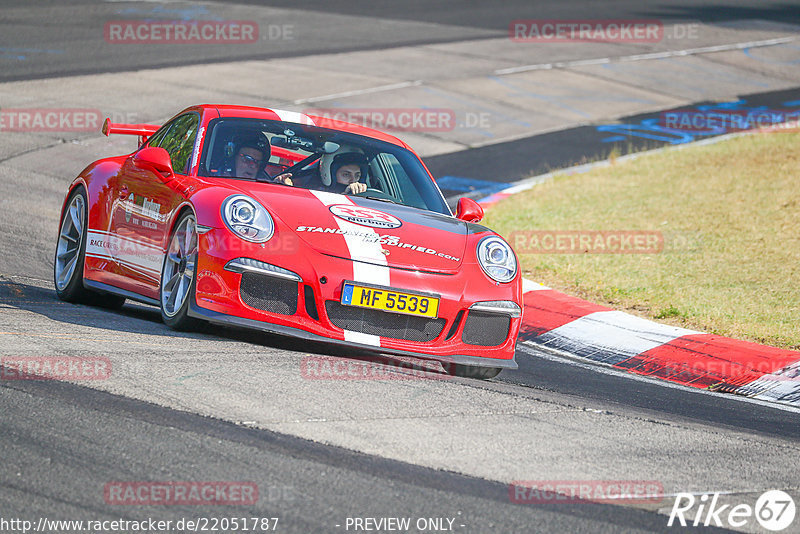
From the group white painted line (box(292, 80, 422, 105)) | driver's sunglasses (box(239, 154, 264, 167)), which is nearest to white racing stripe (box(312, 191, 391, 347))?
driver's sunglasses (box(239, 154, 264, 167))

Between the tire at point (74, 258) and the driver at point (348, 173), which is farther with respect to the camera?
the tire at point (74, 258)

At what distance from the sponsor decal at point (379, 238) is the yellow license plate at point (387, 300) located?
24 centimetres

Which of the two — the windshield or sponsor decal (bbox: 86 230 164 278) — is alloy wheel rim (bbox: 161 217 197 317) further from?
the windshield

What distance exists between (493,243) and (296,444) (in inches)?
98.3

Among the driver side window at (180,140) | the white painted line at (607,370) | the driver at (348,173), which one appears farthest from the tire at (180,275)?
Result: the white painted line at (607,370)

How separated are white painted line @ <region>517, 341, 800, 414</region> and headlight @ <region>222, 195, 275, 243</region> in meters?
2.33

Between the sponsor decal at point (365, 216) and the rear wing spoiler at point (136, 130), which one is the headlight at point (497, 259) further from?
the rear wing spoiler at point (136, 130)

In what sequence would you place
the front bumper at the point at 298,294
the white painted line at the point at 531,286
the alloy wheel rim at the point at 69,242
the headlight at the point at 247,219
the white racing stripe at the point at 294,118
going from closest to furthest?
1. the front bumper at the point at 298,294
2. the headlight at the point at 247,219
3. the white racing stripe at the point at 294,118
4. the alloy wheel rim at the point at 69,242
5. the white painted line at the point at 531,286

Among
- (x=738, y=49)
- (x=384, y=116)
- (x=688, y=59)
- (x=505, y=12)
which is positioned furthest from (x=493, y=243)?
(x=505, y=12)

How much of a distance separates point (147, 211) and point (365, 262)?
1594mm

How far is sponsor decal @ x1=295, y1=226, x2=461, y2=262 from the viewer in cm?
597

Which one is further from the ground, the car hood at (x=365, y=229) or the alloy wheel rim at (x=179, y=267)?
the car hood at (x=365, y=229)

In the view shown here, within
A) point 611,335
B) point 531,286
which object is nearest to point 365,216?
point 611,335

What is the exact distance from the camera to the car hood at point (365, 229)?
19.5 ft
